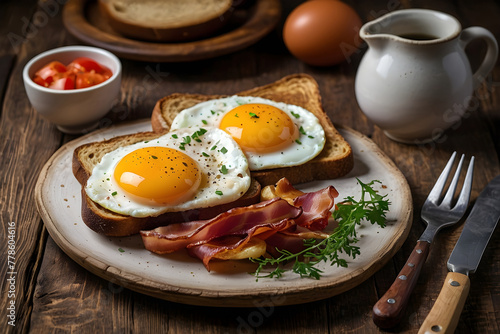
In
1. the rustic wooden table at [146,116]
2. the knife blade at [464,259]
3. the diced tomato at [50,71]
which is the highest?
the knife blade at [464,259]

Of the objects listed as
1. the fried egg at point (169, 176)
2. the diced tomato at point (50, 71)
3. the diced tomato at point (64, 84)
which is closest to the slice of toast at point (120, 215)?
the fried egg at point (169, 176)

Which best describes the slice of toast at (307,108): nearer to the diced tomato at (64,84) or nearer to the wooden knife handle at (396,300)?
the diced tomato at (64,84)

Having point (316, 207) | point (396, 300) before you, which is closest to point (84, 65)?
point (316, 207)

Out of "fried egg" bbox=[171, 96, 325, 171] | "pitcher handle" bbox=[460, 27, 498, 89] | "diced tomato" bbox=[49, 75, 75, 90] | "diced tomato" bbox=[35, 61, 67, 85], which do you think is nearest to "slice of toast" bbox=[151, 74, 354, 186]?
"fried egg" bbox=[171, 96, 325, 171]

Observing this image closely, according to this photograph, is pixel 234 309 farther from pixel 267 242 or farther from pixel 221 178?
pixel 221 178

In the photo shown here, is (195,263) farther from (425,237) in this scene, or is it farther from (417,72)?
(417,72)

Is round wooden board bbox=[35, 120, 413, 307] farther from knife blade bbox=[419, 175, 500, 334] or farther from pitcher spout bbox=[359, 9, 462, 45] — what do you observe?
pitcher spout bbox=[359, 9, 462, 45]
